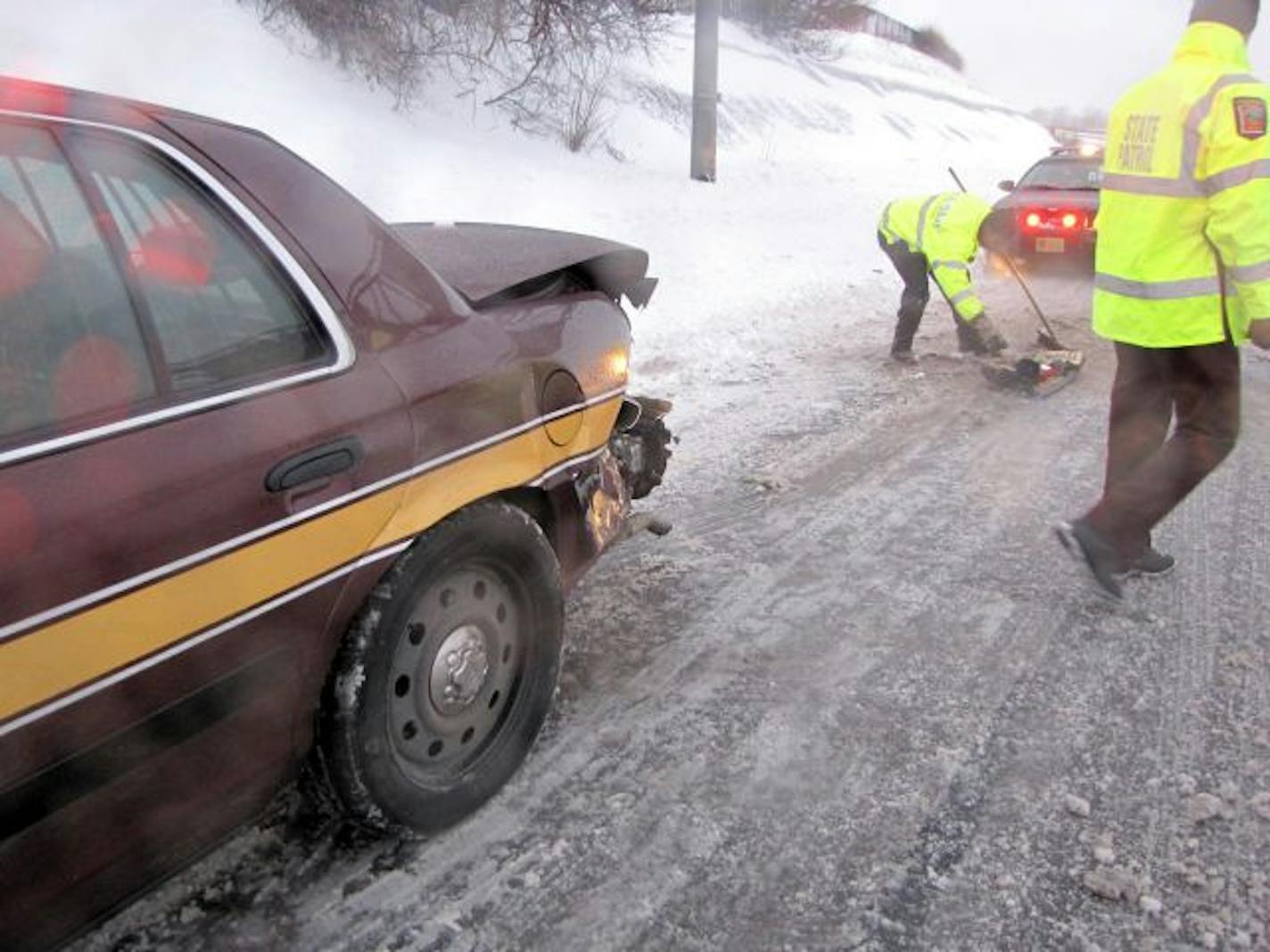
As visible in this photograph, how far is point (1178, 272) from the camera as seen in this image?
3.29m

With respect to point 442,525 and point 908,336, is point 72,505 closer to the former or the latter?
point 442,525

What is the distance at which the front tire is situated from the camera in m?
2.14

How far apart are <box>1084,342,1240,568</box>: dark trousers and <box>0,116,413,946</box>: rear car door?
8.83 feet

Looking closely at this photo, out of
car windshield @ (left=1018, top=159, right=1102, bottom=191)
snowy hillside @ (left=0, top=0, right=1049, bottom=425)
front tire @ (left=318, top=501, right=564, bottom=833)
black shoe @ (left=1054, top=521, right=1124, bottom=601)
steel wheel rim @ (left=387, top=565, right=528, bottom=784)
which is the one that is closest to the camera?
front tire @ (left=318, top=501, right=564, bottom=833)

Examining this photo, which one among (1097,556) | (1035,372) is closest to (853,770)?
(1097,556)

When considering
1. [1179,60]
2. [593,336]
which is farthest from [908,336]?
[593,336]

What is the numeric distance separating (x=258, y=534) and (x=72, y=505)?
34 cm

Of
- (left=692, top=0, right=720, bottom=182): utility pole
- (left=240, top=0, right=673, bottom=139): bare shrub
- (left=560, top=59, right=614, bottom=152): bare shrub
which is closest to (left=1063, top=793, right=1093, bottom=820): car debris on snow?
(left=240, top=0, right=673, bottom=139): bare shrub

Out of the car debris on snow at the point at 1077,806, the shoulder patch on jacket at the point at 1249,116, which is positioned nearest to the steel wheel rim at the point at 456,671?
the car debris on snow at the point at 1077,806

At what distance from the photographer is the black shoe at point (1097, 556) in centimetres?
358

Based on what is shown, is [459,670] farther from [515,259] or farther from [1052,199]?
[1052,199]

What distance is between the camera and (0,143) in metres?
1.67

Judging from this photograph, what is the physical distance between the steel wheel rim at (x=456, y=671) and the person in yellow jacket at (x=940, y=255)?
4.69 metres

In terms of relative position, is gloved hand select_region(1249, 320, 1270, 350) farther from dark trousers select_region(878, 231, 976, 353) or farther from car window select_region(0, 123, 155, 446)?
dark trousers select_region(878, 231, 976, 353)
